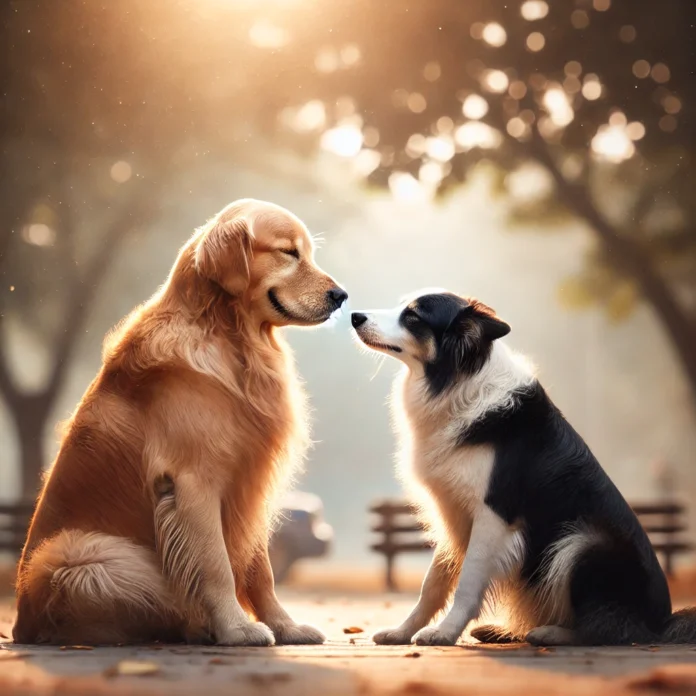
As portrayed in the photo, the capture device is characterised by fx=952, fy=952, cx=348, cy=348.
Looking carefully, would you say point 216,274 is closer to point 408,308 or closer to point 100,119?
point 408,308

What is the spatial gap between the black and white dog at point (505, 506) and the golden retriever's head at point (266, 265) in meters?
0.23

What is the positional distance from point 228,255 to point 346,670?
153 cm

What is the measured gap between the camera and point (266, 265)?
3.48 metres

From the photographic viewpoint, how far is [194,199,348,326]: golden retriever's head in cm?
340

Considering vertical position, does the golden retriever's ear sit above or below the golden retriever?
above

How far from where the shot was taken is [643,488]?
2133cm

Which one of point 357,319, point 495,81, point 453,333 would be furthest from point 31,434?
point 453,333

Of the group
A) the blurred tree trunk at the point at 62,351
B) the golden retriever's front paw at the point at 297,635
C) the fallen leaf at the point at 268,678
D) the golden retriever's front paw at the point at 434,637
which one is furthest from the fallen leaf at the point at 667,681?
the blurred tree trunk at the point at 62,351

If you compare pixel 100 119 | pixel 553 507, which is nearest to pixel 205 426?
pixel 553 507

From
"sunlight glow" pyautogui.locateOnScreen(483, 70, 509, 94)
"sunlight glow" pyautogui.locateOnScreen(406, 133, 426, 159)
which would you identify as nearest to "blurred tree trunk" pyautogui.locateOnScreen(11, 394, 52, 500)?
"sunlight glow" pyautogui.locateOnScreen(406, 133, 426, 159)

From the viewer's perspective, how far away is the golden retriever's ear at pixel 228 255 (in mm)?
3387

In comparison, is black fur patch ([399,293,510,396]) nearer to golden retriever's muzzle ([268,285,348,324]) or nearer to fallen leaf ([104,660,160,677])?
golden retriever's muzzle ([268,285,348,324])

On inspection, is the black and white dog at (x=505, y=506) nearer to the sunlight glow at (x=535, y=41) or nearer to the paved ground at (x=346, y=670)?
the paved ground at (x=346, y=670)

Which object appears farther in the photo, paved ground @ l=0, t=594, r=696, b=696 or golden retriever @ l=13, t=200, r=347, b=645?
golden retriever @ l=13, t=200, r=347, b=645
